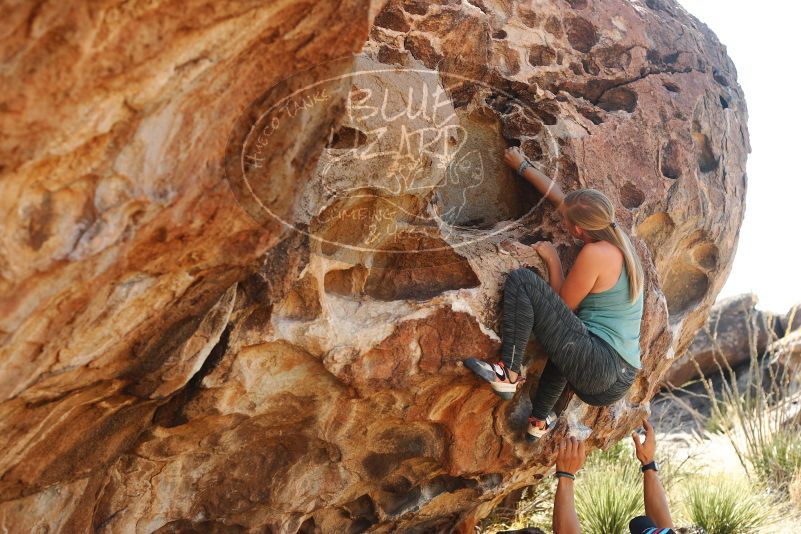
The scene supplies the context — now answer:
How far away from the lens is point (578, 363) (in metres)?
3.53

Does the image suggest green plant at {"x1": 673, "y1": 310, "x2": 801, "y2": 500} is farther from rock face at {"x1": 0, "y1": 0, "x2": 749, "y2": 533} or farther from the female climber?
the female climber

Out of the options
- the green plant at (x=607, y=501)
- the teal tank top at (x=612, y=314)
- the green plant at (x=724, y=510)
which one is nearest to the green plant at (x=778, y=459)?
the green plant at (x=724, y=510)

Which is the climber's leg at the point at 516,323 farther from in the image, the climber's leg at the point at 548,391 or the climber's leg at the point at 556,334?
the climber's leg at the point at 548,391

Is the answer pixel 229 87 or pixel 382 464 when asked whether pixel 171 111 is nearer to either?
pixel 229 87

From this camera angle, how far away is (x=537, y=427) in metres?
3.72

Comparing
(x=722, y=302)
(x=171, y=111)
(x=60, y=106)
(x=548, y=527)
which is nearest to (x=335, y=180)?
(x=171, y=111)

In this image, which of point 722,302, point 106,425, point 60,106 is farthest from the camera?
point 722,302

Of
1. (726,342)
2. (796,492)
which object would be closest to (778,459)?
(796,492)

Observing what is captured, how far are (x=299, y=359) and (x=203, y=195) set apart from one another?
105 centimetres

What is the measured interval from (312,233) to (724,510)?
166 inches

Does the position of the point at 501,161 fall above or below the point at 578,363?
above

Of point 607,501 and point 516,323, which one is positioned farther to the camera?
point 607,501

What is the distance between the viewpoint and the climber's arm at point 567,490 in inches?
147

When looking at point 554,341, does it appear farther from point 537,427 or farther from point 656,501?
point 656,501
